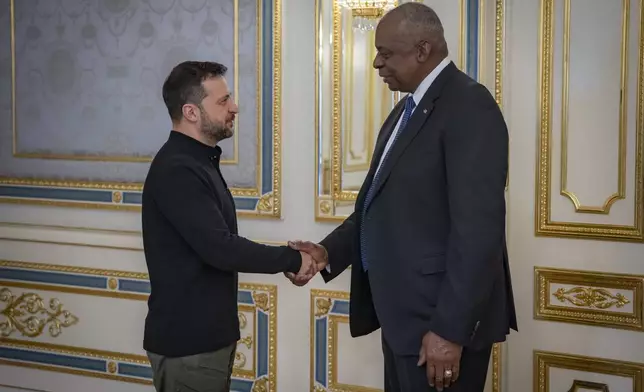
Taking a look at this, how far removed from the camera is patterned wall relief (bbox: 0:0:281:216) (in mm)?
3688

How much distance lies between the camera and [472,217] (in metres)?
2.10

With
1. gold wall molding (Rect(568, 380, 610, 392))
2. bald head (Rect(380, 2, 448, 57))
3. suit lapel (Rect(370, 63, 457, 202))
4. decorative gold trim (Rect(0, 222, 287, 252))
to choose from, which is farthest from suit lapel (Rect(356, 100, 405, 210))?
decorative gold trim (Rect(0, 222, 287, 252))

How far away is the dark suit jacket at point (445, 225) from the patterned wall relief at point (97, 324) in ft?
4.76

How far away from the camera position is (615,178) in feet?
10.3

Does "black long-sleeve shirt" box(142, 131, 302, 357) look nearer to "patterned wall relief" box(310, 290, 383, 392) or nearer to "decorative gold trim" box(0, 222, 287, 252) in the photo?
"patterned wall relief" box(310, 290, 383, 392)

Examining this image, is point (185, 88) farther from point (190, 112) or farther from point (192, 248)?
point (192, 248)

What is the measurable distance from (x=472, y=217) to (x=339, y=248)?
0.84 m

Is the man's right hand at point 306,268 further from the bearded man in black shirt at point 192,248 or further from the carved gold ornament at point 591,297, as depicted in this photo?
the carved gold ornament at point 591,297

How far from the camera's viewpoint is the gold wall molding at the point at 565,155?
3090 millimetres

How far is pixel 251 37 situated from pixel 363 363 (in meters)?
1.45

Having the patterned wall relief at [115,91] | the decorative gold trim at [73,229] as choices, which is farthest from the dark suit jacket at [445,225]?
the decorative gold trim at [73,229]

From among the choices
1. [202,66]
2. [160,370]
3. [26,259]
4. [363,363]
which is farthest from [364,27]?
[26,259]

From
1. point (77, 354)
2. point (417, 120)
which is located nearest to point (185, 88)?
point (417, 120)

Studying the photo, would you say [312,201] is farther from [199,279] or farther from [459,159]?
[459,159]
